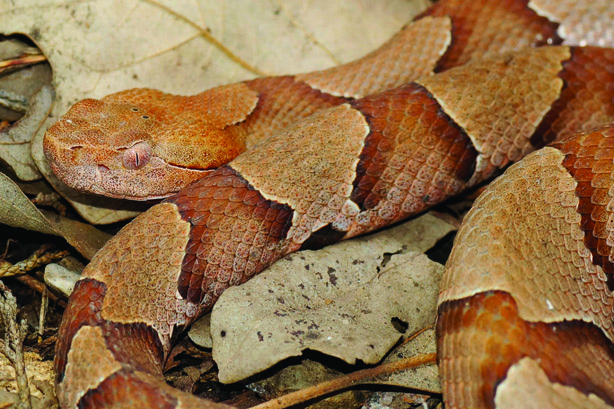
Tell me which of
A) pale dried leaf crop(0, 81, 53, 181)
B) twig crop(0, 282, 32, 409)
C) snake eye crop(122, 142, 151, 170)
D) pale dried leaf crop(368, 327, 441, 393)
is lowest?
twig crop(0, 282, 32, 409)

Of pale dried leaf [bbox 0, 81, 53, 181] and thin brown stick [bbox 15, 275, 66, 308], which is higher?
pale dried leaf [bbox 0, 81, 53, 181]

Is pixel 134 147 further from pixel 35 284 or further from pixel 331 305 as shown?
pixel 331 305

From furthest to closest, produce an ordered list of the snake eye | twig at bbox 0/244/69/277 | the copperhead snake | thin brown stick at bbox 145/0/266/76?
thin brown stick at bbox 145/0/266/76 < the snake eye < twig at bbox 0/244/69/277 < the copperhead snake

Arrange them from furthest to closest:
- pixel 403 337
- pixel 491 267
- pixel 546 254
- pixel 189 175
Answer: pixel 189 175
pixel 403 337
pixel 546 254
pixel 491 267

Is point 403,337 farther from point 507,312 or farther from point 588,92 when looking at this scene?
point 588,92

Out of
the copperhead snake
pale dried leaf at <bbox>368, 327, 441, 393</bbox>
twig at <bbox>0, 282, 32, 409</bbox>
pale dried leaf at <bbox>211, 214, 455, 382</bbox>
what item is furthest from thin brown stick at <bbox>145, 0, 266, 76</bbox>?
pale dried leaf at <bbox>368, 327, 441, 393</bbox>

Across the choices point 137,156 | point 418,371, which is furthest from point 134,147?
point 418,371

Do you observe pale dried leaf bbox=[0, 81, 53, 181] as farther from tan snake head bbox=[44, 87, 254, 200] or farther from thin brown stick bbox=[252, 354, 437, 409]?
thin brown stick bbox=[252, 354, 437, 409]

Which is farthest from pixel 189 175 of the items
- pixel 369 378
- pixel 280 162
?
pixel 369 378
